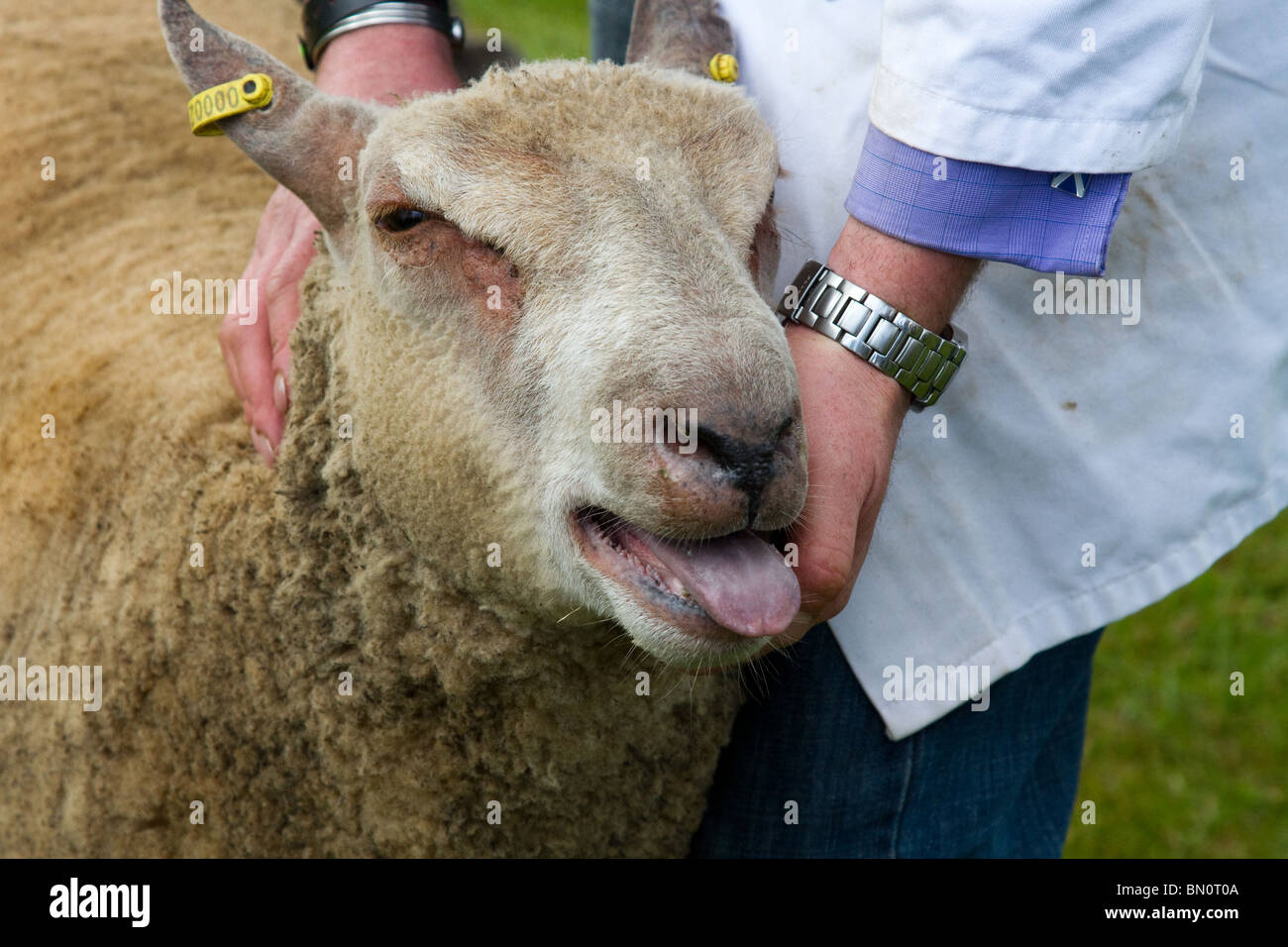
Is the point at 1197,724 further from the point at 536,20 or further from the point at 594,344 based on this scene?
the point at 536,20

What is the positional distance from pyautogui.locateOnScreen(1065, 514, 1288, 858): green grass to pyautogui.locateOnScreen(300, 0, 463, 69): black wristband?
13.7 ft

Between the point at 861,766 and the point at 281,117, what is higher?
the point at 281,117

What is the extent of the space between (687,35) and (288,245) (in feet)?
3.59

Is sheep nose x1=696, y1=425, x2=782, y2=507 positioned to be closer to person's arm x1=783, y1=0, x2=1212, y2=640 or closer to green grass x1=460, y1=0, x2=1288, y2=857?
person's arm x1=783, y1=0, x2=1212, y2=640

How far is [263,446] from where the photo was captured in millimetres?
2770

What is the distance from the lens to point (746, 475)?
1861 millimetres

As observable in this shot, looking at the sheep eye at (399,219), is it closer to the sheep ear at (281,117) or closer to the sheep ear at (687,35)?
the sheep ear at (281,117)

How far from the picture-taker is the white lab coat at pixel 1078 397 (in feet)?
7.90

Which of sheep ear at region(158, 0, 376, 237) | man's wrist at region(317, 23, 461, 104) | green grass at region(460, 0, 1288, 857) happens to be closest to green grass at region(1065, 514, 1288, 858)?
green grass at region(460, 0, 1288, 857)

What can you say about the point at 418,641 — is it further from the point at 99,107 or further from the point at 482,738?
the point at 99,107

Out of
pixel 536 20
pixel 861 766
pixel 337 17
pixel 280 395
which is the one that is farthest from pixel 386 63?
pixel 536 20

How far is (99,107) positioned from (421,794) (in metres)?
2.76

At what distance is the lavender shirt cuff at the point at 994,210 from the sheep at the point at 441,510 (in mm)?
299
